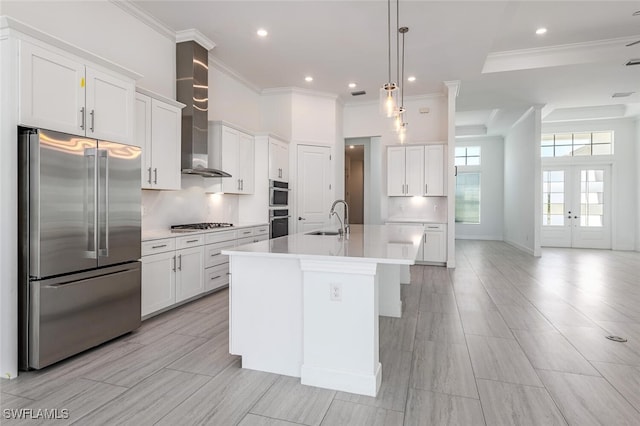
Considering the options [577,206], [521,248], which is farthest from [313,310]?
[577,206]

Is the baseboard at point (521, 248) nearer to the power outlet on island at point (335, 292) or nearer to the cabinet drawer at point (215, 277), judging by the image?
the cabinet drawer at point (215, 277)

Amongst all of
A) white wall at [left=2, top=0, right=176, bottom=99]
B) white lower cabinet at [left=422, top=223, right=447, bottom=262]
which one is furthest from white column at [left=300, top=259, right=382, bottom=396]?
white lower cabinet at [left=422, top=223, right=447, bottom=262]

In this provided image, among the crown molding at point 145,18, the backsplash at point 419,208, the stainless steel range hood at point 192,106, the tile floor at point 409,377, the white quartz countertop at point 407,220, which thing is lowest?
the tile floor at point 409,377

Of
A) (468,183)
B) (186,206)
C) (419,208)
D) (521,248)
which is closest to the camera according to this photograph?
(186,206)

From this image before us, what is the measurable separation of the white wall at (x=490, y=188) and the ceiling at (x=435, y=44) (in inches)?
160

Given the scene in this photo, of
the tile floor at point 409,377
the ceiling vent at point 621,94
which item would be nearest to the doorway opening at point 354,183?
the ceiling vent at point 621,94

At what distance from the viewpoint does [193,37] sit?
436 centimetres

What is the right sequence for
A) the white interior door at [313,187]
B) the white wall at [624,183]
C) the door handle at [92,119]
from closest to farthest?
the door handle at [92,119] < the white interior door at [313,187] < the white wall at [624,183]

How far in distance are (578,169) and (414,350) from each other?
9138mm

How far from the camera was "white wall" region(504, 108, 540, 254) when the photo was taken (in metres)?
7.86

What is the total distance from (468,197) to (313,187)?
683cm

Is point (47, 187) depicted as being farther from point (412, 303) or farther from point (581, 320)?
point (581, 320)

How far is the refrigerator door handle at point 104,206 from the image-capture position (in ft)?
8.91

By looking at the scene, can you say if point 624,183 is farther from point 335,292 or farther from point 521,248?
point 335,292
